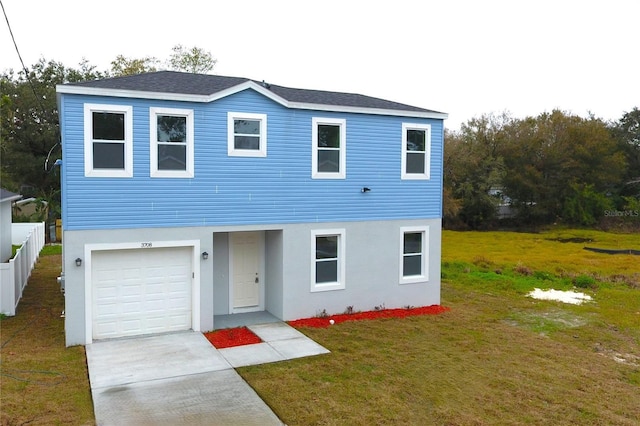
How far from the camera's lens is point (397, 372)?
9258 millimetres

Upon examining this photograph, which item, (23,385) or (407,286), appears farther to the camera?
(407,286)

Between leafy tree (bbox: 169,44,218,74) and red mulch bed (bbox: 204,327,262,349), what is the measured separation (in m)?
30.8

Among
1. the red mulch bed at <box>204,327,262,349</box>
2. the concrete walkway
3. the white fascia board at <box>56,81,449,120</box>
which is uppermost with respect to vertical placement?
the white fascia board at <box>56,81,449,120</box>

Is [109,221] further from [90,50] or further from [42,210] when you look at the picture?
[90,50]

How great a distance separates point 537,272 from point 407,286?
31.1ft

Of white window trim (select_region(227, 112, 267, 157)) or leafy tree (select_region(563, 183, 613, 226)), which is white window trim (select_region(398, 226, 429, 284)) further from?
leafy tree (select_region(563, 183, 613, 226))

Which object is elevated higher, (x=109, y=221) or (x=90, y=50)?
(x=90, y=50)

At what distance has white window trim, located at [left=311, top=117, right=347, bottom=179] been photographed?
13.1m

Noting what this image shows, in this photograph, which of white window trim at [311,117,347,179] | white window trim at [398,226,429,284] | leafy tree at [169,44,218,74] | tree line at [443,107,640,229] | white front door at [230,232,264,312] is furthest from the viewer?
tree line at [443,107,640,229]

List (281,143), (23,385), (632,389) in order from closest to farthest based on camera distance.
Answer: (23,385) → (632,389) → (281,143)

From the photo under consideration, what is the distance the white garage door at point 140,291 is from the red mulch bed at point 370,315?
2945 millimetres

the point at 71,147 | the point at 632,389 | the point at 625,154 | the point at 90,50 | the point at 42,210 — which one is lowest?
the point at 632,389

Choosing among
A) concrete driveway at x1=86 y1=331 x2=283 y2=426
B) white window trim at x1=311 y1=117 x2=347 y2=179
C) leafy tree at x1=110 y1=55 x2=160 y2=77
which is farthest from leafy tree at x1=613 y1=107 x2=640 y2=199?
concrete driveway at x1=86 y1=331 x2=283 y2=426

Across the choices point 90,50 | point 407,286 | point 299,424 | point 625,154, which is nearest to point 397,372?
point 299,424
